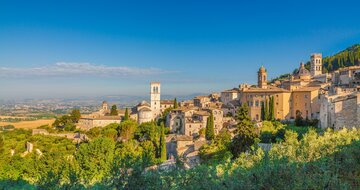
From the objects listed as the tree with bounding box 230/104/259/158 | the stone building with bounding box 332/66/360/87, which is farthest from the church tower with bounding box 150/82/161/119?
the tree with bounding box 230/104/259/158

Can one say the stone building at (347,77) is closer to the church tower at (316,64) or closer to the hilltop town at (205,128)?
the hilltop town at (205,128)

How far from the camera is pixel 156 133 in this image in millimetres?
49875

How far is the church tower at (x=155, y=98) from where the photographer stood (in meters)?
73.0

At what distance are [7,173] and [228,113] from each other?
3567 centimetres

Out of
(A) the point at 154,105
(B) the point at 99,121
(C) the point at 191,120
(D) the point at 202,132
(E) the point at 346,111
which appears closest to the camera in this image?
(E) the point at 346,111

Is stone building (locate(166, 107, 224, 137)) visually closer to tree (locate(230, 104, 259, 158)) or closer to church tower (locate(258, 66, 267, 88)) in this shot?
church tower (locate(258, 66, 267, 88))

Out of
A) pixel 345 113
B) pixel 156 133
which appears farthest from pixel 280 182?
pixel 156 133

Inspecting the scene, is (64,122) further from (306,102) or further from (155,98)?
(306,102)

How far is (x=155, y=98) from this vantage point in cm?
7544

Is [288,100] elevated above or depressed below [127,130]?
above

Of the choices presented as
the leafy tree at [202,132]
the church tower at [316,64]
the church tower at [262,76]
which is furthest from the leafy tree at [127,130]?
the church tower at [316,64]

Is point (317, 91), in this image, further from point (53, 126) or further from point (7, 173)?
point (53, 126)

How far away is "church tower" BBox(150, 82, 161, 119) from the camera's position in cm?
7300

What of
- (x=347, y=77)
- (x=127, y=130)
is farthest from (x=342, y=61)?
(x=127, y=130)
